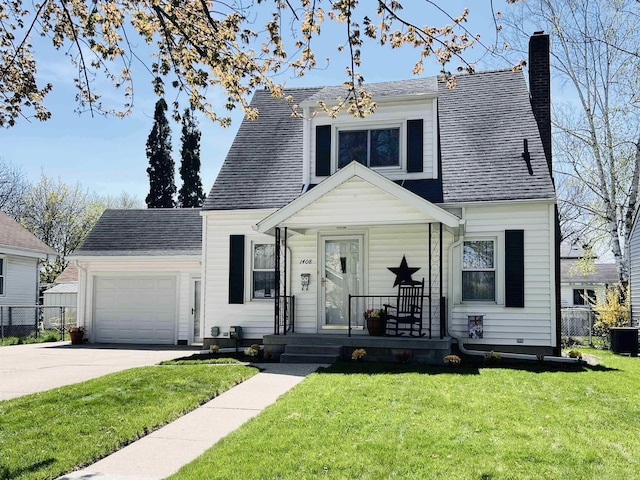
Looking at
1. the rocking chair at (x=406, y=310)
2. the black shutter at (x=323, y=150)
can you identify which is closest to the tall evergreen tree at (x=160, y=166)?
the black shutter at (x=323, y=150)

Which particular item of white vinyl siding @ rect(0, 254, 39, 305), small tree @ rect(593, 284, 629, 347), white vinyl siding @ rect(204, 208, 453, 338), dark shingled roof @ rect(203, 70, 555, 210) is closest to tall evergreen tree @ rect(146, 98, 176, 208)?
white vinyl siding @ rect(0, 254, 39, 305)

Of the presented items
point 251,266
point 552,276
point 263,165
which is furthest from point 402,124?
point 251,266

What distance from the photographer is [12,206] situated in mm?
35906

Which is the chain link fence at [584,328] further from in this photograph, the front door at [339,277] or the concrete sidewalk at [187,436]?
the concrete sidewalk at [187,436]

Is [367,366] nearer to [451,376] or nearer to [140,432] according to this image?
[451,376]

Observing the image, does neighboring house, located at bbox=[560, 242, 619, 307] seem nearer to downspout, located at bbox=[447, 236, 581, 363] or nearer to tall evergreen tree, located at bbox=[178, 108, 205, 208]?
tall evergreen tree, located at bbox=[178, 108, 205, 208]

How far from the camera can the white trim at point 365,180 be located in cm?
1070

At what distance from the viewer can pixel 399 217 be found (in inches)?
429

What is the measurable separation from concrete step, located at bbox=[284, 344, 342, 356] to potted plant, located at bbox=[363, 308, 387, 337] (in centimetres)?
83

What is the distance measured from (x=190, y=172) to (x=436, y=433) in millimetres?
31765

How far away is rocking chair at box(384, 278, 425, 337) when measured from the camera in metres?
11.7

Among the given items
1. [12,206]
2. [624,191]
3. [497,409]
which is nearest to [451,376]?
[497,409]

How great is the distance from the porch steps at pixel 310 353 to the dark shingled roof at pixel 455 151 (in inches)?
139

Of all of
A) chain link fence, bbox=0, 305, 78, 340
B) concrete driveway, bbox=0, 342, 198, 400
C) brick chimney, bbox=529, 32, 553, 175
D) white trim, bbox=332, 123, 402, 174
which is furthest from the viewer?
chain link fence, bbox=0, 305, 78, 340
